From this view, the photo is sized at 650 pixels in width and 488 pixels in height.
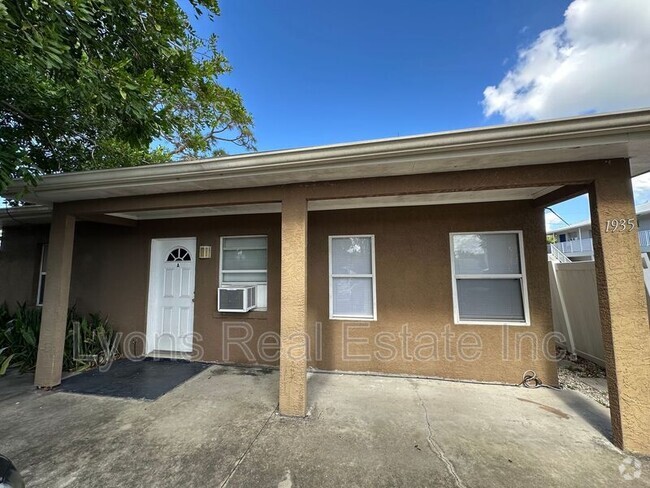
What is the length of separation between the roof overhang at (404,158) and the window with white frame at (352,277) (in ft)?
5.83

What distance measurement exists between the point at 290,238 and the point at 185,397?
256 centimetres

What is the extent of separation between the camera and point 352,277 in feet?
14.9

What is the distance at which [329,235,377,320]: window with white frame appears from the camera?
446 cm

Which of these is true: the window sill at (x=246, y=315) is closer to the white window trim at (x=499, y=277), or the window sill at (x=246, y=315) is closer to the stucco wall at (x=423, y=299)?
the stucco wall at (x=423, y=299)

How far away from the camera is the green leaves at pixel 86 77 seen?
2.62 meters

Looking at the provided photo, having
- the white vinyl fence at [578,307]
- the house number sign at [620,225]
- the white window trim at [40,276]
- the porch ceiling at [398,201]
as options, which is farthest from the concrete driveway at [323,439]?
the white window trim at [40,276]

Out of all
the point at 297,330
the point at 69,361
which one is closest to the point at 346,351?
the point at 297,330

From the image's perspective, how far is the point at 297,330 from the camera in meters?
A: 3.05

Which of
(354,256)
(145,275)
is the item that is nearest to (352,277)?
(354,256)

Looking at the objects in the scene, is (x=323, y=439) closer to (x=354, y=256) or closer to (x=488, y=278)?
(x=354, y=256)

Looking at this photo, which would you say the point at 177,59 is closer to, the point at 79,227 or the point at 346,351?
the point at 79,227

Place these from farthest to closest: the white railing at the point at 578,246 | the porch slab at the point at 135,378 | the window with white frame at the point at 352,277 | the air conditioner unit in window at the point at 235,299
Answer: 1. the white railing at the point at 578,246
2. the air conditioner unit in window at the point at 235,299
3. the window with white frame at the point at 352,277
4. the porch slab at the point at 135,378

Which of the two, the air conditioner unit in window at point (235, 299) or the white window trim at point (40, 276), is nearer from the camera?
the air conditioner unit in window at point (235, 299)

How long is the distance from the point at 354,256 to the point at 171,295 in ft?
11.8
